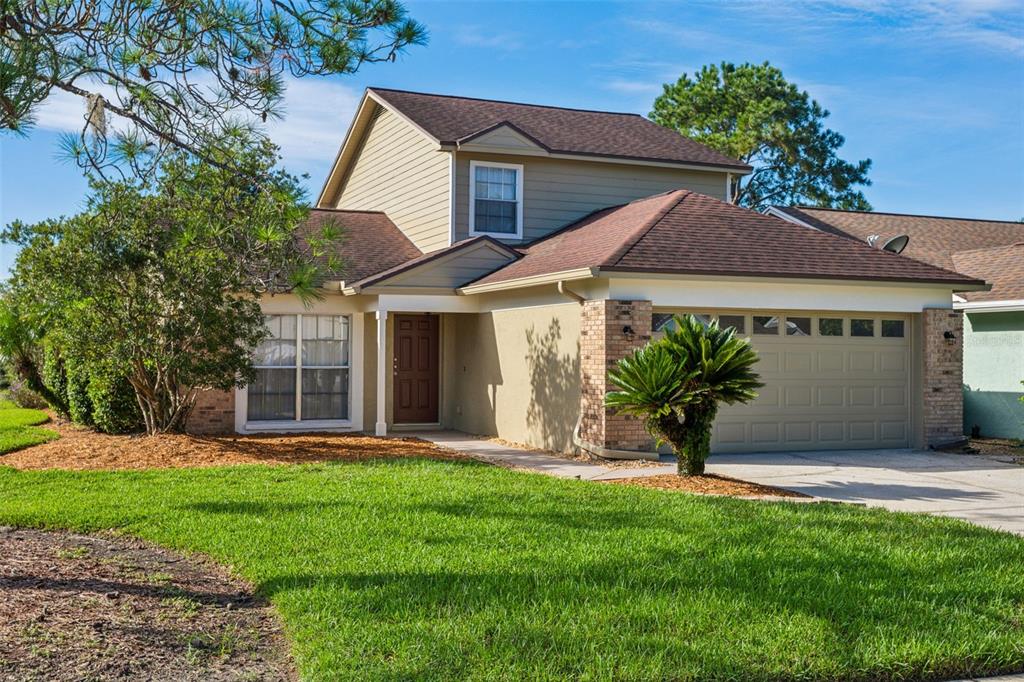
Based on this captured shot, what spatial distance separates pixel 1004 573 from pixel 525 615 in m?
3.67

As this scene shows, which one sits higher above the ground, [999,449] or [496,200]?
[496,200]

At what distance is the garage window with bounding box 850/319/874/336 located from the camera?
15.1m

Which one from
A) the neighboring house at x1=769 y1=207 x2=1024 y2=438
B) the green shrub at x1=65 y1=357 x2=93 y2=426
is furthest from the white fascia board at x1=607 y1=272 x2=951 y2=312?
the green shrub at x1=65 y1=357 x2=93 y2=426

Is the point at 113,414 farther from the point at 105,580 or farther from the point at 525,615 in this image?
the point at 525,615

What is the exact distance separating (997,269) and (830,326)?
548 cm

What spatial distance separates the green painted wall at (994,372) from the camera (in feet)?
56.3

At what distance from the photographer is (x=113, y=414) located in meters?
15.0

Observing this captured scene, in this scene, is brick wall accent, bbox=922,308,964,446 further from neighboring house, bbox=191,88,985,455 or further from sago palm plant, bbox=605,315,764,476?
sago palm plant, bbox=605,315,764,476

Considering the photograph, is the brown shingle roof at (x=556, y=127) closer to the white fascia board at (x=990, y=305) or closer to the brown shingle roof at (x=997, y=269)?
the brown shingle roof at (x=997, y=269)

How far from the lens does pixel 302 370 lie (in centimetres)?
1711

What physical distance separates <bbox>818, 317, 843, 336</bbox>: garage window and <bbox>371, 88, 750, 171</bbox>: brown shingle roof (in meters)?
6.08

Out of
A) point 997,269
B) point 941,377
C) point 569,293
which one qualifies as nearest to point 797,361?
point 941,377

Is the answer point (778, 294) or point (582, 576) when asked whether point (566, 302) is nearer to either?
point (778, 294)

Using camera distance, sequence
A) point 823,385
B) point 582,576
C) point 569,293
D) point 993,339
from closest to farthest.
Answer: point 582,576
point 569,293
point 823,385
point 993,339
